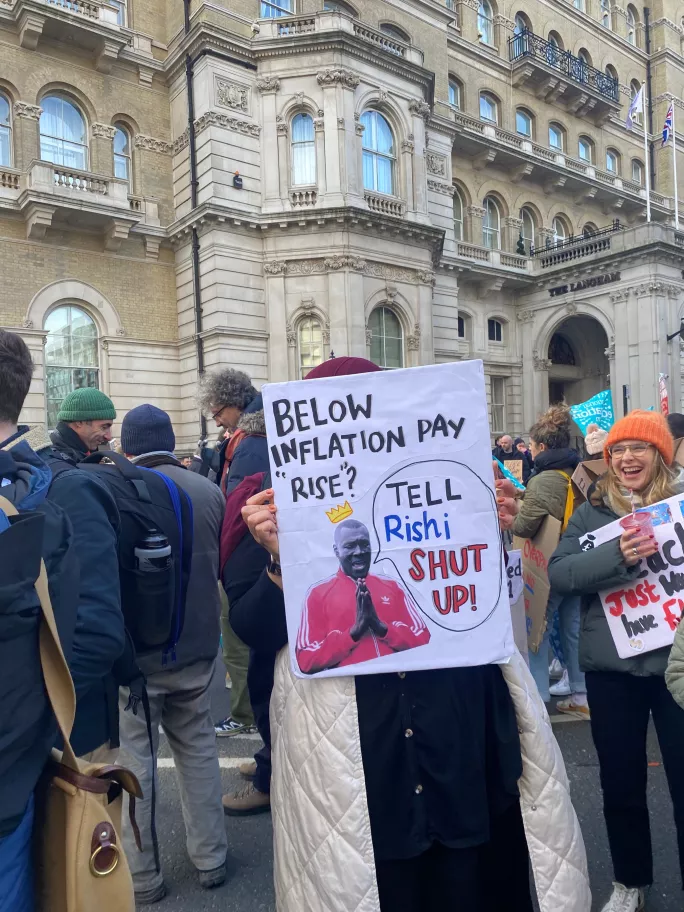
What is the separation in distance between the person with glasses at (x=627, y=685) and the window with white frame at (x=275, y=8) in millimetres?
19912

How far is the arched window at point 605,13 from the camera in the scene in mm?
29269

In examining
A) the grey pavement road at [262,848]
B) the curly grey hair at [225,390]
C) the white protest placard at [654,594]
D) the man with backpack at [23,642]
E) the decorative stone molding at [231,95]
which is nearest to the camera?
the man with backpack at [23,642]

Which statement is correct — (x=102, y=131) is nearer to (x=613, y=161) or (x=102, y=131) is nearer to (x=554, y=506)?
(x=554, y=506)

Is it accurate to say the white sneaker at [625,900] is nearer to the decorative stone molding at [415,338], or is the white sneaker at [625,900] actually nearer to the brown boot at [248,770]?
the brown boot at [248,770]

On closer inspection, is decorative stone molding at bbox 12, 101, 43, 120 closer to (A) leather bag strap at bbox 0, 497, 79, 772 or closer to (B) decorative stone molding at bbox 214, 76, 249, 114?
(B) decorative stone molding at bbox 214, 76, 249, 114

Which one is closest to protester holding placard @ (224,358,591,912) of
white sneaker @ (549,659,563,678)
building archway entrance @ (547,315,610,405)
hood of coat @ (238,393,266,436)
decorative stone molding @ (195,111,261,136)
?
hood of coat @ (238,393,266,436)

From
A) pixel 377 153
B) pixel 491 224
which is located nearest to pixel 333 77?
pixel 377 153

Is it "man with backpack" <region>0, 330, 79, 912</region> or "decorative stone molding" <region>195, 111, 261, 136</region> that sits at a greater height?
"decorative stone molding" <region>195, 111, 261, 136</region>

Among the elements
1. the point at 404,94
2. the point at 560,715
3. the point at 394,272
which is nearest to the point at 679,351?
the point at 394,272

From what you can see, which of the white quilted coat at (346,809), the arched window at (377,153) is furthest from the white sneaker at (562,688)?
the arched window at (377,153)

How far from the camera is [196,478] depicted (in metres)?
3.33

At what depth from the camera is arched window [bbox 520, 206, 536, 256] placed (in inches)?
1014

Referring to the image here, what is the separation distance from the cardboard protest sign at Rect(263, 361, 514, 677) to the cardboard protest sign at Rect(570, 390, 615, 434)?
3.30 meters

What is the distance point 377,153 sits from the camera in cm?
1898
